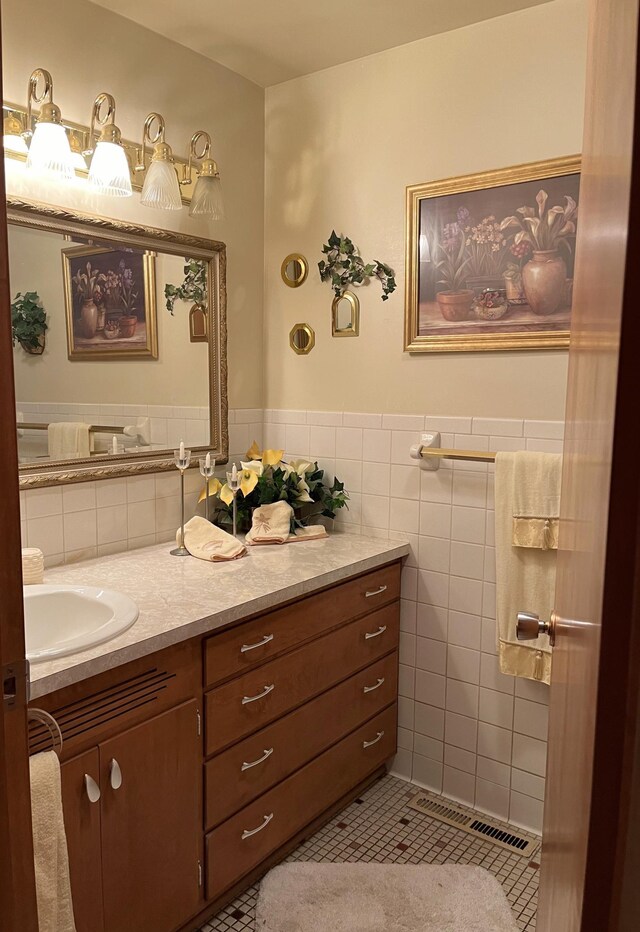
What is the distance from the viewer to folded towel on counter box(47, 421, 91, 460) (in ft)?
6.86

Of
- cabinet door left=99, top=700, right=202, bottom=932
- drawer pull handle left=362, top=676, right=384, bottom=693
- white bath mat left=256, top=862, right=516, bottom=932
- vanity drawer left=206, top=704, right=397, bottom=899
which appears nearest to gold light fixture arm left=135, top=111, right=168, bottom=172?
cabinet door left=99, top=700, right=202, bottom=932

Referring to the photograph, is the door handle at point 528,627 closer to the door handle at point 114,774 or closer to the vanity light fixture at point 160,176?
the door handle at point 114,774

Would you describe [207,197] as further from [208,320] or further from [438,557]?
[438,557]

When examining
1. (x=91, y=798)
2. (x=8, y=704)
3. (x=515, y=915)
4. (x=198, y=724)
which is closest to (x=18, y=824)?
(x=8, y=704)

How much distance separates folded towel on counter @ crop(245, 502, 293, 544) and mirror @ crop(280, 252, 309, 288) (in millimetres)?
852

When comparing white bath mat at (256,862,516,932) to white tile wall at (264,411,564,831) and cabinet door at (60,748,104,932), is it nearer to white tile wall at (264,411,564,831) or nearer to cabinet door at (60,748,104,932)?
A: white tile wall at (264,411,564,831)

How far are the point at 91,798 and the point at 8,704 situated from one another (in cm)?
73

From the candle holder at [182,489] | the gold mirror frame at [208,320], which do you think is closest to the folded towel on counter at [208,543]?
the candle holder at [182,489]

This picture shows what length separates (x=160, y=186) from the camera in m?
2.19

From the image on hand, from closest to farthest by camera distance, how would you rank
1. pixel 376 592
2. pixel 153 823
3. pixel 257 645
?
pixel 153 823
pixel 257 645
pixel 376 592

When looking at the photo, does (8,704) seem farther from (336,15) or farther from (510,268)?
(336,15)

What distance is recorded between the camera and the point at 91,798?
58.9 inches

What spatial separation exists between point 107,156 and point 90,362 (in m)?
0.59

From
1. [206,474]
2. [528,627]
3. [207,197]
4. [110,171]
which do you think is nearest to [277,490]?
[206,474]
